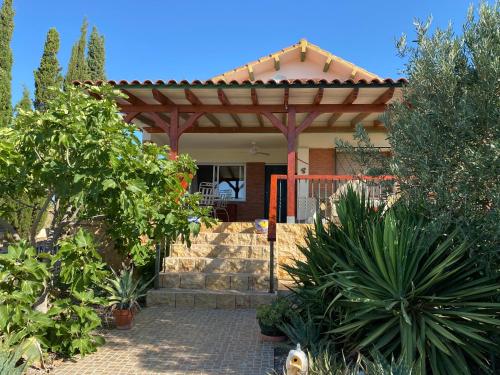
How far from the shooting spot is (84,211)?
4.70m

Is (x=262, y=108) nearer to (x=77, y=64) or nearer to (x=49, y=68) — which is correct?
(x=49, y=68)

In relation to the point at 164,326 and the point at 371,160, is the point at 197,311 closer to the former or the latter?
the point at 164,326

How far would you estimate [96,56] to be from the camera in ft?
70.7

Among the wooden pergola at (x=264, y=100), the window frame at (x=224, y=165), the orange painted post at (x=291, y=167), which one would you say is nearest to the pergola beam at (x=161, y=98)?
the wooden pergola at (x=264, y=100)

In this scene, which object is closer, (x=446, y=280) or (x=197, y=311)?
(x=446, y=280)

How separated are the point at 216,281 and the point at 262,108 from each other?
Result: 12.8ft

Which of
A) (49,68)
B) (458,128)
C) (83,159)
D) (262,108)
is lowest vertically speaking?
(83,159)

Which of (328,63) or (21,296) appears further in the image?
(328,63)

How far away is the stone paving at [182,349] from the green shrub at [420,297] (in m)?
1.19

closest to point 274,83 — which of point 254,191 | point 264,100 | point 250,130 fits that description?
point 264,100

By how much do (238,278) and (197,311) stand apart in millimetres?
902

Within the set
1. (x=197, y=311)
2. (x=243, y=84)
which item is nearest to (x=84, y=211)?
(x=197, y=311)

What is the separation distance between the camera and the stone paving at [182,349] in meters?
3.98

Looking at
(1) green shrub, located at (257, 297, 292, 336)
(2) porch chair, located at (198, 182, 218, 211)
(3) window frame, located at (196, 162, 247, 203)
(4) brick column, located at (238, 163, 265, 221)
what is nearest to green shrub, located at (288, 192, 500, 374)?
(1) green shrub, located at (257, 297, 292, 336)
